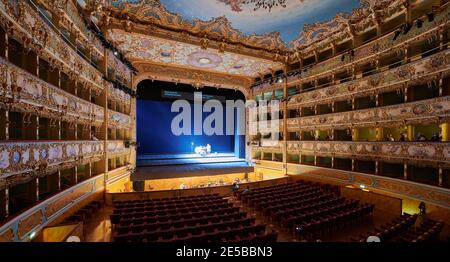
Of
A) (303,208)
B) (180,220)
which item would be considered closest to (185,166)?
(180,220)

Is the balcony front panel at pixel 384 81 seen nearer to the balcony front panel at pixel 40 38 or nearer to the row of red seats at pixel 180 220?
the row of red seats at pixel 180 220

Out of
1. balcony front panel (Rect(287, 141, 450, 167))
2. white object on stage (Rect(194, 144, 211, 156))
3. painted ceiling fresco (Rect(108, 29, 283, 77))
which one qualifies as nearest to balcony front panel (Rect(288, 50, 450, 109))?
balcony front panel (Rect(287, 141, 450, 167))

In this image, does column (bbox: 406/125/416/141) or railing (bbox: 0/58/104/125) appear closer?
railing (bbox: 0/58/104/125)

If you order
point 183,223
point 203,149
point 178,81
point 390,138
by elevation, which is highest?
point 178,81

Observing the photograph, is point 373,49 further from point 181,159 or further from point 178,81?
point 181,159

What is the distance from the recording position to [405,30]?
10.0 metres

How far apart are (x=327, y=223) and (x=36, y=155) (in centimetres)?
948

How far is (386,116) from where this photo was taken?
445 inches

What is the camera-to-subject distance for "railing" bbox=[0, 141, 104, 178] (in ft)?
16.6

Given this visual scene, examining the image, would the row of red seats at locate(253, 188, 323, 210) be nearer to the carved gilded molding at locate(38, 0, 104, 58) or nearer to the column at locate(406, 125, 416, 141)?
the column at locate(406, 125, 416, 141)

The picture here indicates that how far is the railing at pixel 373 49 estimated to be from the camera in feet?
31.2

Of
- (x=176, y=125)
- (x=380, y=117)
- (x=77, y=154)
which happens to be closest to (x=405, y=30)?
(x=380, y=117)

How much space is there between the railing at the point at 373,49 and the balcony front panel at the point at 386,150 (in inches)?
196

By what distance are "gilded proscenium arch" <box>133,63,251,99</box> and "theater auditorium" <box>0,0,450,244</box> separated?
12 cm
